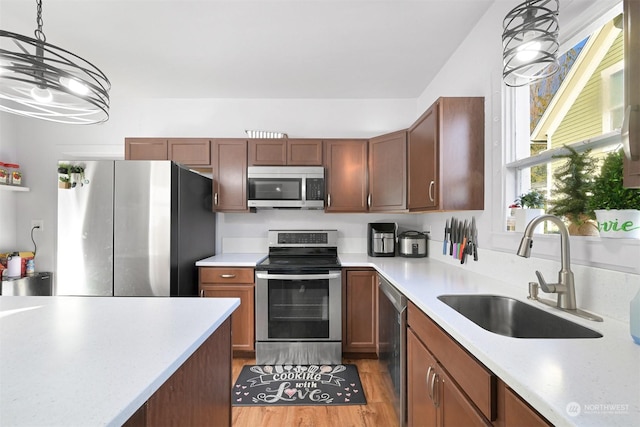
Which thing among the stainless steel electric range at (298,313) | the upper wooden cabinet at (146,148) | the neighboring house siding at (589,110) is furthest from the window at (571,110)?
the upper wooden cabinet at (146,148)

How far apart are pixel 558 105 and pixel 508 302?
101 cm

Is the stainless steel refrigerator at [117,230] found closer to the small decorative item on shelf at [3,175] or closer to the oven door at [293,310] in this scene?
the oven door at [293,310]

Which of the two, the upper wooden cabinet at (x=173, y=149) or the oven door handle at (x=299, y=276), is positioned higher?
the upper wooden cabinet at (x=173, y=149)

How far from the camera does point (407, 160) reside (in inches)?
97.5

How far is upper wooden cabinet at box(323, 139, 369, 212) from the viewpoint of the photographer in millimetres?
2891

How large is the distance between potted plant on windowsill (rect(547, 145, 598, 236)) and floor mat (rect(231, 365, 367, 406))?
5.57 feet

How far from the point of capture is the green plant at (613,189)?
3.29 ft

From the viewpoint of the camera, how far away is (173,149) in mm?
2875

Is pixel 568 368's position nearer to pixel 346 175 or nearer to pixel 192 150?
pixel 346 175

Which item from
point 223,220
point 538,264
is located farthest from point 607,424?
point 223,220

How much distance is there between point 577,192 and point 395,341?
3.95 ft

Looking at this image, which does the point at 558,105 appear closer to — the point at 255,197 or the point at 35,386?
the point at 35,386

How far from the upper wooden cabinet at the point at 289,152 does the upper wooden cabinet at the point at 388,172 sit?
558 mm

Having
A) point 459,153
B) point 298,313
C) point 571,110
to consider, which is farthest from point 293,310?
point 571,110
